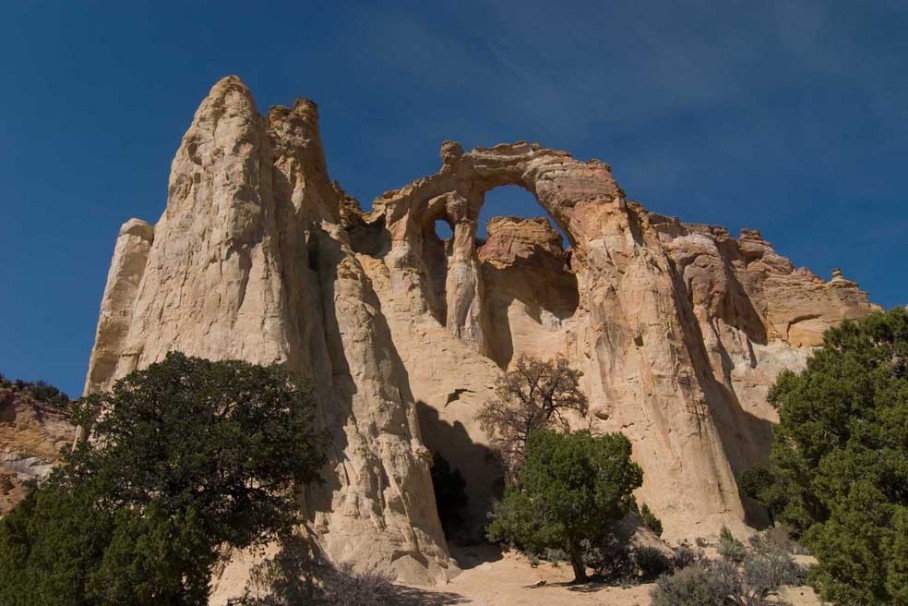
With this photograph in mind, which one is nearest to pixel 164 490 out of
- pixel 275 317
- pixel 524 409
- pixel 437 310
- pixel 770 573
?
pixel 275 317

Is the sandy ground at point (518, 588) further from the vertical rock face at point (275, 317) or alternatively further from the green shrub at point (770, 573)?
the green shrub at point (770, 573)

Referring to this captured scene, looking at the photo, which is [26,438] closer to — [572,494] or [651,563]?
[572,494]

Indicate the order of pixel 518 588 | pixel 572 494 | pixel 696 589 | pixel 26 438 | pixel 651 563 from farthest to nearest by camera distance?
pixel 26 438 < pixel 651 563 < pixel 518 588 < pixel 572 494 < pixel 696 589

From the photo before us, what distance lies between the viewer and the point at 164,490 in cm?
1317

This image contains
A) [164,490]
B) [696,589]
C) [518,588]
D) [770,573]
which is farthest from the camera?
[518,588]

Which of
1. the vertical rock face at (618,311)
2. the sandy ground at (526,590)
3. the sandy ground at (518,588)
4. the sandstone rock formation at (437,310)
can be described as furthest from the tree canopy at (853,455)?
the vertical rock face at (618,311)

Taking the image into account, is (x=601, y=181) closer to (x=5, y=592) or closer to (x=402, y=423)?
(x=402, y=423)

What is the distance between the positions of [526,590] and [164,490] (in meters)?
8.49

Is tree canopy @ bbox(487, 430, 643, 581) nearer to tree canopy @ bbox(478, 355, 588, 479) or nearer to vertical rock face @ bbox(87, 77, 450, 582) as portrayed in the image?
vertical rock face @ bbox(87, 77, 450, 582)

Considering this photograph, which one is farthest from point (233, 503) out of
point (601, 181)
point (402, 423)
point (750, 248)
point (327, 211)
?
point (750, 248)

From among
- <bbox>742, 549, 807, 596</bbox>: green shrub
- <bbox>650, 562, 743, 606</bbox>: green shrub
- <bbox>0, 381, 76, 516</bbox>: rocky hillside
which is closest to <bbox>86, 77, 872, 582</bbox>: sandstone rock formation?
<bbox>0, 381, 76, 516</bbox>: rocky hillside

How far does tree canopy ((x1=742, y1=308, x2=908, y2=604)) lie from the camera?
12.3m

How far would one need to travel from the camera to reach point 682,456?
91.1ft

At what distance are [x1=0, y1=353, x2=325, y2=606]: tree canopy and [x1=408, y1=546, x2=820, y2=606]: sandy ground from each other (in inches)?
188
